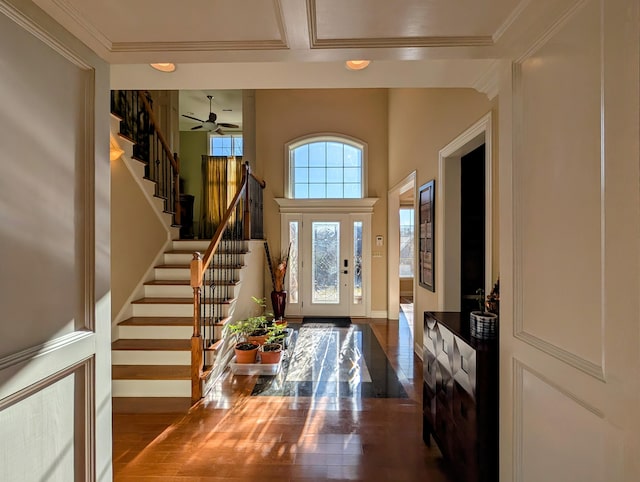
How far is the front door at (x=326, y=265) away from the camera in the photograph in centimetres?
570

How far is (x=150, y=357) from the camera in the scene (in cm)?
290

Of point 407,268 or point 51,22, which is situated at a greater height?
point 51,22

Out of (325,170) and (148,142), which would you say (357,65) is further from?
(325,170)

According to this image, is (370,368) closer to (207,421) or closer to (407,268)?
(207,421)

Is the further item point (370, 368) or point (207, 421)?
point (370, 368)

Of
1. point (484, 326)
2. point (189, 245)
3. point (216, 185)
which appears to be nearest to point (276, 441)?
point (484, 326)

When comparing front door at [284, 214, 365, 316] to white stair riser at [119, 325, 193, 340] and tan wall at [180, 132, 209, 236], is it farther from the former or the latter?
tan wall at [180, 132, 209, 236]

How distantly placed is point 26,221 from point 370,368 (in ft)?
10.6

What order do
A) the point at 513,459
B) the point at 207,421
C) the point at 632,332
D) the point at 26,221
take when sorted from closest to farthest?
the point at 632,332 → the point at 26,221 → the point at 513,459 → the point at 207,421

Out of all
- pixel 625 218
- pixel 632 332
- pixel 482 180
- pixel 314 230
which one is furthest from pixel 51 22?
pixel 314 230

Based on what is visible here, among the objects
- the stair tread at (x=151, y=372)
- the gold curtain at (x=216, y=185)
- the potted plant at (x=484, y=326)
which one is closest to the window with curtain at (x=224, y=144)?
the gold curtain at (x=216, y=185)

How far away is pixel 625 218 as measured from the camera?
0.69 m

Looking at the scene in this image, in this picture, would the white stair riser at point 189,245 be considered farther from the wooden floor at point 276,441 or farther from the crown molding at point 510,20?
the crown molding at point 510,20

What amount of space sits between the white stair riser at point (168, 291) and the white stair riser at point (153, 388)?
1.14 meters
